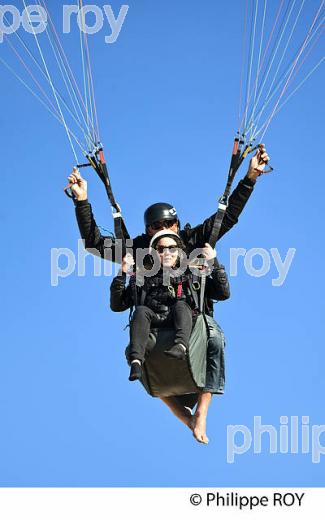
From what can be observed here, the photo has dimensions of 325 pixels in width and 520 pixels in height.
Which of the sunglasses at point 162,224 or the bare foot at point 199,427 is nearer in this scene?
the bare foot at point 199,427

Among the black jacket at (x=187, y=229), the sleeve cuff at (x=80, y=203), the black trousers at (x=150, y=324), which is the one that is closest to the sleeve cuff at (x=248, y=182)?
the black jacket at (x=187, y=229)

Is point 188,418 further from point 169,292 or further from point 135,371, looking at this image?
point 169,292

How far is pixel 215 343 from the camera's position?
1011cm

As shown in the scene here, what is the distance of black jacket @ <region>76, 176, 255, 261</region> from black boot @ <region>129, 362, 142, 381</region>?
137 centimetres

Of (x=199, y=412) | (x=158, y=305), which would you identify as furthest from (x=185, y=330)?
(x=199, y=412)

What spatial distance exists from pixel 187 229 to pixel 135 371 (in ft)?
6.50

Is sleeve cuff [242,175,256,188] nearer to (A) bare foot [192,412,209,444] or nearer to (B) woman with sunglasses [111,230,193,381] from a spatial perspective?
(B) woman with sunglasses [111,230,193,381]

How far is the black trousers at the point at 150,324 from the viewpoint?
959cm

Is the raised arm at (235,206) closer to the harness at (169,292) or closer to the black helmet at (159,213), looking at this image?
the black helmet at (159,213)

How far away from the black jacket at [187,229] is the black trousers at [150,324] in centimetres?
86

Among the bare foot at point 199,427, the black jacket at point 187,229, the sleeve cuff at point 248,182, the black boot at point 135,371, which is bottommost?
the bare foot at point 199,427

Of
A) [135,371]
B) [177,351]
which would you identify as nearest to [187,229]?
→ [177,351]

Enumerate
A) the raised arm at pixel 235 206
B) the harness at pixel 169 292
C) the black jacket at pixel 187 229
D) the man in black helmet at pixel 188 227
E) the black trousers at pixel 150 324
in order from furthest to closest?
the raised arm at pixel 235 206
the black jacket at pixel 187 229
the man in black helmet at pixel 188 227
the harness at pixel 169 292
the black trousers at pixel 150 324

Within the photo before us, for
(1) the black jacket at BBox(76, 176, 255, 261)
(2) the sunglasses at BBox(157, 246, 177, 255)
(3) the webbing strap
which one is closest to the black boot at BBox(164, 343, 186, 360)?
(3) the webbing strap
